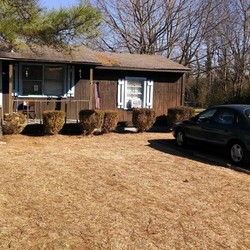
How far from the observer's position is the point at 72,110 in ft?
54.3

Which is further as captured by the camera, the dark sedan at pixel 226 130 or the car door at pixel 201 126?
the car door at pixel 201 126

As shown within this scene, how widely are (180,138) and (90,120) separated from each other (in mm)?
3458

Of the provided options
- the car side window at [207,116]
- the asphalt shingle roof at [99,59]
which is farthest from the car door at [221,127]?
the asphalt shingle roof at [99,59]

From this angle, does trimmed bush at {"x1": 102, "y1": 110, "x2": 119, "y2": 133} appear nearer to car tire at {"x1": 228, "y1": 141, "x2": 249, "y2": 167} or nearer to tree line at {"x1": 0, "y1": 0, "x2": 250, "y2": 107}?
car tire at {"x1": 228, "y1": 141, "x2": 249, "y2": 167}

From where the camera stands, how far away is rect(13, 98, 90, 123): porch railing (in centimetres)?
1558

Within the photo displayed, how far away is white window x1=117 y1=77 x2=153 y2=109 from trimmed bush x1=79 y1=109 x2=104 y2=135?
11.6 ft

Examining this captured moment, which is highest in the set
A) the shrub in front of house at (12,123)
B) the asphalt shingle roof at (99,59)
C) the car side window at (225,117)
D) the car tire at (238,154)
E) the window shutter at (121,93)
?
the asphalt shingle roof at (99,59)

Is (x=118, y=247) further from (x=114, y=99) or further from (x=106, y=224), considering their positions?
(x=114, y=99)

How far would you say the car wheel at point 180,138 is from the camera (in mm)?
11938

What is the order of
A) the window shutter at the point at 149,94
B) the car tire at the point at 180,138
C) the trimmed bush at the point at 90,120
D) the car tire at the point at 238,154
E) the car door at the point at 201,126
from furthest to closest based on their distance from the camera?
the window shutter at the point at 149,94 < the trimmed bush at the point at 90,120 < the car tire at the point at 180,138 < the car door at the point at 201,126 < the car tire at the point at 238,154

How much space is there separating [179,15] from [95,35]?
28.1 m

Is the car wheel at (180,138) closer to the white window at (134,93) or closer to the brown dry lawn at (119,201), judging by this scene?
the brown dry lawn at (119,201)

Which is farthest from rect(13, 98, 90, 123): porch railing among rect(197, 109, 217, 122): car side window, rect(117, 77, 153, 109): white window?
rect(197, 109, 217, 122): car side window

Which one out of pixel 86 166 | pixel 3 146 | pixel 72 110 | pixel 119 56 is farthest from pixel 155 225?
pixel 119 56
